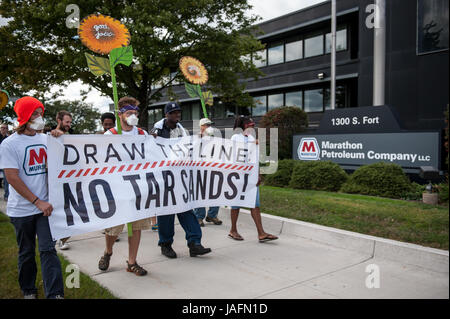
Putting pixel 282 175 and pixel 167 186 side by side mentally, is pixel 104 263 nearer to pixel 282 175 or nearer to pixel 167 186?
pixel 167 186

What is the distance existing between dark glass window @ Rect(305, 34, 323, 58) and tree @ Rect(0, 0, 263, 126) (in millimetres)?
10562

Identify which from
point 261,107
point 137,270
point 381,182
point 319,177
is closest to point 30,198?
A: point 137,270

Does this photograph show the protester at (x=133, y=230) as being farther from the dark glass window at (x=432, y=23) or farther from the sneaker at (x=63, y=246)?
the dark glass window at (x=432, y=23)

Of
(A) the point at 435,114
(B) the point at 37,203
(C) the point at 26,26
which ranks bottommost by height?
(B) the point at 37,203

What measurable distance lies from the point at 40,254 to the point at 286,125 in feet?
37.7

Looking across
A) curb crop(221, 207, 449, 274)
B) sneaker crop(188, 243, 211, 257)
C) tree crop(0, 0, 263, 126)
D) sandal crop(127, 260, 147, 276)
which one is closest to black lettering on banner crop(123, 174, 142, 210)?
sandal crop(127, 260, 147, 276)

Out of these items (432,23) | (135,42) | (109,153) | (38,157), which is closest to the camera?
(38,157)

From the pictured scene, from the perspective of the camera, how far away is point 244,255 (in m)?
5.09

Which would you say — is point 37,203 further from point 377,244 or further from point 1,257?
point 377,244

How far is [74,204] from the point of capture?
12.6ft

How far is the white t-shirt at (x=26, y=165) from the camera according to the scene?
3.31 metres

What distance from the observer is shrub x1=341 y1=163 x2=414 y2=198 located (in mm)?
7977
